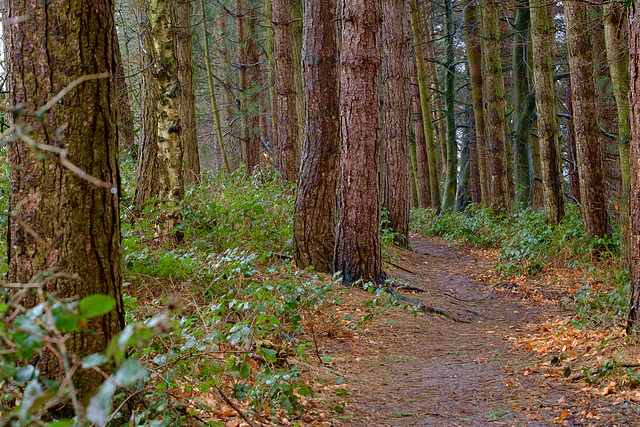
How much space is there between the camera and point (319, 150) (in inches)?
322

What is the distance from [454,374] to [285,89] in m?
8.64

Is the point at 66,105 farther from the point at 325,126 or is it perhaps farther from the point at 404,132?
the point at 404,132

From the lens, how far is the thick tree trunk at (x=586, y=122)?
9.23 metres

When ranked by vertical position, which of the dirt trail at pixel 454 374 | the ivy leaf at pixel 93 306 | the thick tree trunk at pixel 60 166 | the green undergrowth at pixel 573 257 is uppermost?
the thick tree trunk at pixel 60 166

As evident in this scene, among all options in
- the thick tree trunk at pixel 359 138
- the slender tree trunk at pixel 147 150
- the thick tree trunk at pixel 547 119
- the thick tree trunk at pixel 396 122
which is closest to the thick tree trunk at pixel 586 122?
the thick tree trunk at pixel 547 119

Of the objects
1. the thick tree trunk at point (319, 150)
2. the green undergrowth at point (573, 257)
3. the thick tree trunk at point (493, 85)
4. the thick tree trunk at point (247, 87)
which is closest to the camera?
the green undergrowth at point (573, 257)

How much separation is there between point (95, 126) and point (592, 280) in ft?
26.0

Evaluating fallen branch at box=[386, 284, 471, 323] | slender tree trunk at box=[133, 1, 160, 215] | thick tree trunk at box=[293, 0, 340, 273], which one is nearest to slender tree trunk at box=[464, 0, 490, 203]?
thick tree trunk at box=[293, 0, 340, 273]

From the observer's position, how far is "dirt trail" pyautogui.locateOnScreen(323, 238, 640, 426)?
381 centimetres

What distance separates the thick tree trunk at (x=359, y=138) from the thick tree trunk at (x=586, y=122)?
381cm

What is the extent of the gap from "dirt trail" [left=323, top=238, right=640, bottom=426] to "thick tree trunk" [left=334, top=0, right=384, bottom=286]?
2.21 feet

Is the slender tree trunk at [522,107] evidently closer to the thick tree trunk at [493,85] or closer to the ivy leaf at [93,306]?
the thick tree trunk at [493,85]

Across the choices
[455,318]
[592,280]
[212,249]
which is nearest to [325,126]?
[212,249]

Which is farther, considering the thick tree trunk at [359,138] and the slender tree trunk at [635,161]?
the thick tree trunk at [359,138]
